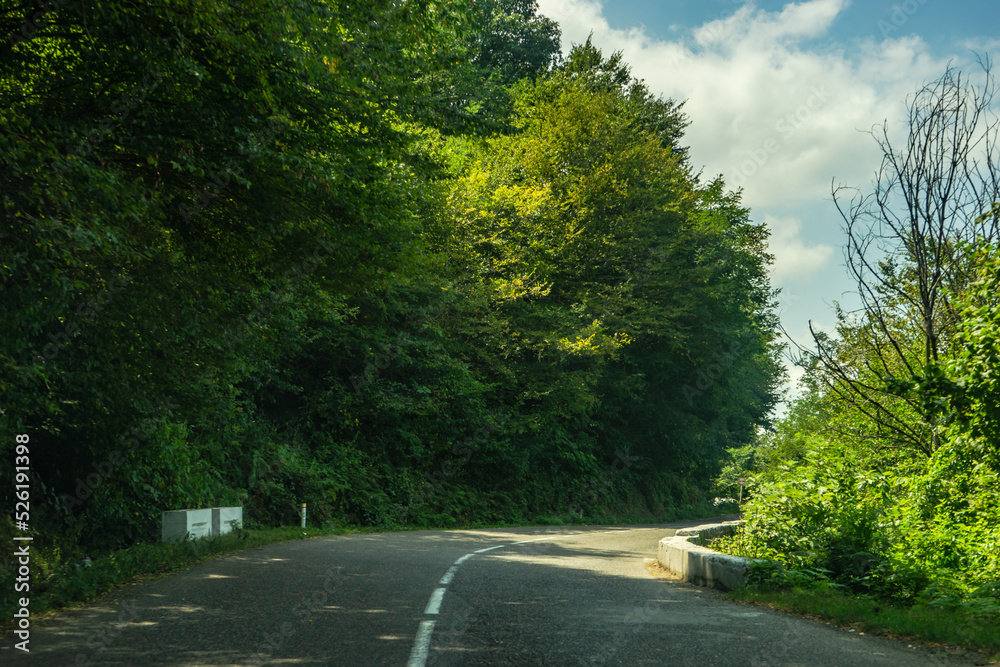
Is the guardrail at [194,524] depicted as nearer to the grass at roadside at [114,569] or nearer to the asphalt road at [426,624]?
the grass at roadside at [114,569]

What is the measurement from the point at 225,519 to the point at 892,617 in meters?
13.1

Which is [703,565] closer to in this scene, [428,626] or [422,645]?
[428,626]

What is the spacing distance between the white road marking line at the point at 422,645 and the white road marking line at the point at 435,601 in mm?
652

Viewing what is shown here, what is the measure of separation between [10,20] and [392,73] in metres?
4.69

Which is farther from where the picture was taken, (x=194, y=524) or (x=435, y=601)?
(x=194, y=524)

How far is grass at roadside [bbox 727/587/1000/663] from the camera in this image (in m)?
6.80

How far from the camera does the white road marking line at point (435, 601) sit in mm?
7891

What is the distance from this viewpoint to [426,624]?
7.14 metres

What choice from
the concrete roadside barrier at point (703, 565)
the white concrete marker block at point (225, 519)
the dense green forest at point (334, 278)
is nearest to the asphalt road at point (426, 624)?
the concrete roadside barrier at point (703, 565)

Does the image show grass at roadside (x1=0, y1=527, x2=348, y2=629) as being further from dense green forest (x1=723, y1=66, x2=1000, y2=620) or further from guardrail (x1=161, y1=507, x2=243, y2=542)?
dense green forest (x1=723, y1=66, x2=1000, y2=620)

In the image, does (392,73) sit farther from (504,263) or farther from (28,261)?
(504,263)

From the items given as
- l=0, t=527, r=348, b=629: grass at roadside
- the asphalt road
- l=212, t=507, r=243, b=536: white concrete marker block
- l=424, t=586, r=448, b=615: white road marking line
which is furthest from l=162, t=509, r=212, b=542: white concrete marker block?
l=424, t=586, r=448, b=615: white road marking line

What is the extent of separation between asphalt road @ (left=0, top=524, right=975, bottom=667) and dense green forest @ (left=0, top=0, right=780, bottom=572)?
3.58m

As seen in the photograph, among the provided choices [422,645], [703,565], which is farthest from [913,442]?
[422,645]
